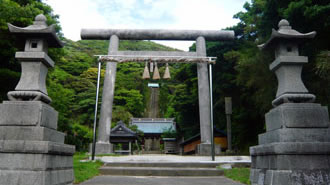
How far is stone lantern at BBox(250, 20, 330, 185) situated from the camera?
3.23 m

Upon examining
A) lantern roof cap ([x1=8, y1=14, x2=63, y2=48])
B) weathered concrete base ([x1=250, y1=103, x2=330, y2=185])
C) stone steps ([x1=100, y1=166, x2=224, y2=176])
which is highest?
lantern roof cap ([x1=8, y1=14, x2=63, y2=48])

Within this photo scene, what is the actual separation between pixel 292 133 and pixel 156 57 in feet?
24.4

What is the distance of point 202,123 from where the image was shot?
10664 mm

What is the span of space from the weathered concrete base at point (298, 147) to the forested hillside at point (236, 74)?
2.75 meters

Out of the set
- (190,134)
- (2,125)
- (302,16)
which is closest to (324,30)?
(302,16)

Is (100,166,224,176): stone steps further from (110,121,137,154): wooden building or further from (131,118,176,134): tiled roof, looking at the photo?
(131,118,176,134): tiled roof

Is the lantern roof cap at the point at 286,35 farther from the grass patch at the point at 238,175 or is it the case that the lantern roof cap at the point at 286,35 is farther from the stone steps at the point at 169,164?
the stone steps at the point at 169,164

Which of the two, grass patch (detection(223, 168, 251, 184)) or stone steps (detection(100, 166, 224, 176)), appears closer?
grass patch (detection(223, 168, 251, 184))

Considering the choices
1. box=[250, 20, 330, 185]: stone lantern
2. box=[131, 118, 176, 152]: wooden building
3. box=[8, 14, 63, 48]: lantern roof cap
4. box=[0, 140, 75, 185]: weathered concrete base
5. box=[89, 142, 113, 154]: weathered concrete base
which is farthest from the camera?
box=[131, 118, 176, 152]: wooden building

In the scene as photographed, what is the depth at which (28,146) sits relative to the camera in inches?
126

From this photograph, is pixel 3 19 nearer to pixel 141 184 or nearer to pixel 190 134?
pixel 141 184

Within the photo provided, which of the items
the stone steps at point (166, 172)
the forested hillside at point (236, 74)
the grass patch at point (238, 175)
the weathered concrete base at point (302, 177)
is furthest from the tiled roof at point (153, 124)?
the weathered concrete base at point (302, 177)

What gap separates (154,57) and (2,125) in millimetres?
7342

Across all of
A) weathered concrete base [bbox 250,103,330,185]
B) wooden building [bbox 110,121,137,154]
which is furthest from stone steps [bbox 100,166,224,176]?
wooden building [bbox 110,121,137,154]
